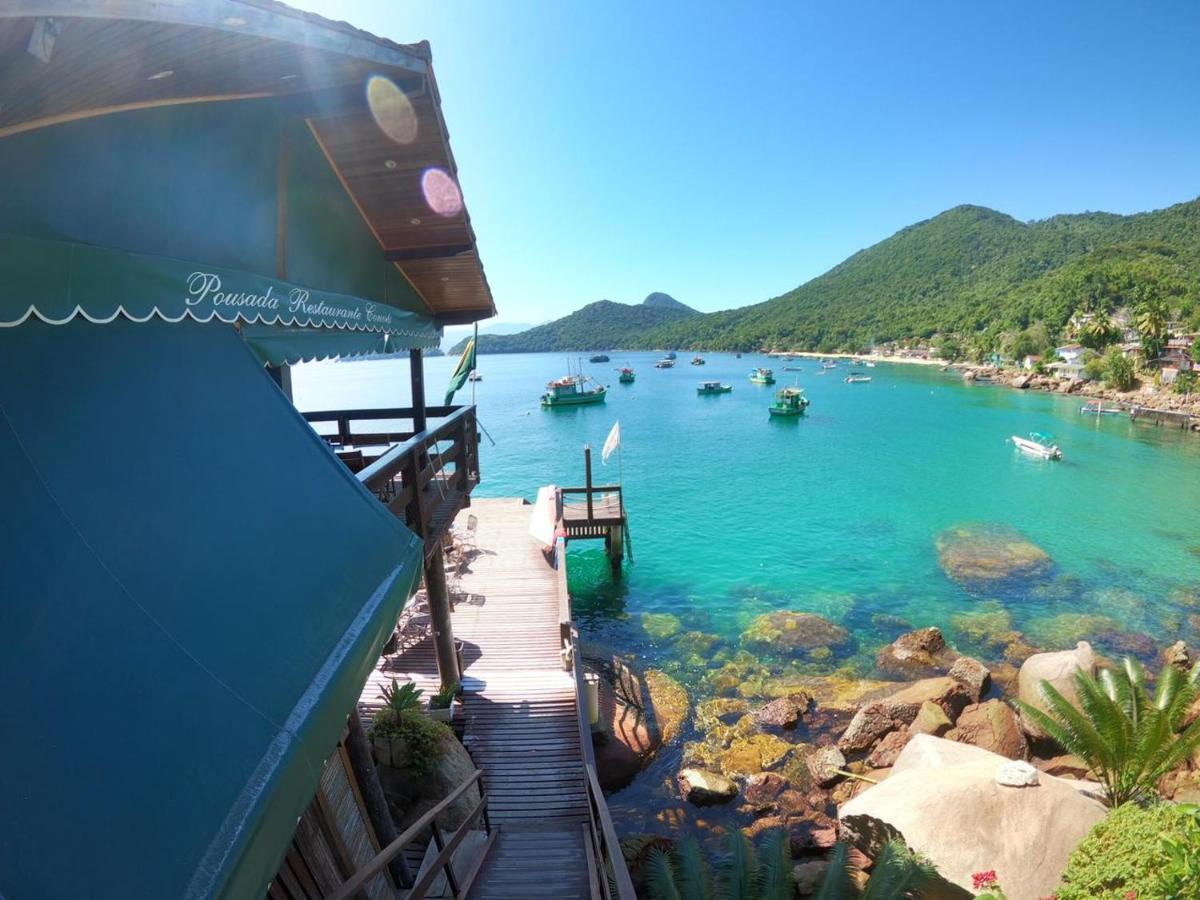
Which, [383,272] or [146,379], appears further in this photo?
[383,272]

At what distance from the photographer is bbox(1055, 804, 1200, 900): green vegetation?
5.28 m

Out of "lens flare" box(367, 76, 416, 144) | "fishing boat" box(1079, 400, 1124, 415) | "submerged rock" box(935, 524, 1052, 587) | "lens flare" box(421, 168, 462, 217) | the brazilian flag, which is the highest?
"lens flare" box(367, 76, 416, 144)

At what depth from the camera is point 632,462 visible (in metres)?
47.7

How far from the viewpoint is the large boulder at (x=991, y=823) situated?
25.0ft

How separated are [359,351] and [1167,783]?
1605 cm

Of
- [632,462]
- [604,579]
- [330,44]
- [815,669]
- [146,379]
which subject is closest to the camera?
[146,379]

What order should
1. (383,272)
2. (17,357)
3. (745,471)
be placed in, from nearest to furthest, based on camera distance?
(17,357) → (383,272) → (745,471)

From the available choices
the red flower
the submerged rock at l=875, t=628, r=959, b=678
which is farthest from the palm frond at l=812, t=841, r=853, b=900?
the submerged rock at l=875, t=628, r=959, b=678

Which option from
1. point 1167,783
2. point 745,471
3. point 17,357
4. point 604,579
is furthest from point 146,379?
point 745,471

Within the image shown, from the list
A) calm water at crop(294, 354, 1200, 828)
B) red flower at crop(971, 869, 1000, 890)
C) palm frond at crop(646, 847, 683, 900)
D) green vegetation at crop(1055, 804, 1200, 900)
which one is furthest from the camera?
calm water at crop(294, 354, 1200, 828)

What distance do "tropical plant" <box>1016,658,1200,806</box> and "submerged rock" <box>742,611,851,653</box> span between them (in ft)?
28.5

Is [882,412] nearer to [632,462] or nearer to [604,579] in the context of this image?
[632,462]

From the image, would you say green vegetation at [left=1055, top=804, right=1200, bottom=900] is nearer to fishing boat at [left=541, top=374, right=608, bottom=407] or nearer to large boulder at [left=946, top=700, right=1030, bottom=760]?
large boulder at [left=946, top=700, right=1030, bottom=760]

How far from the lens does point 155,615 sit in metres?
2.57
